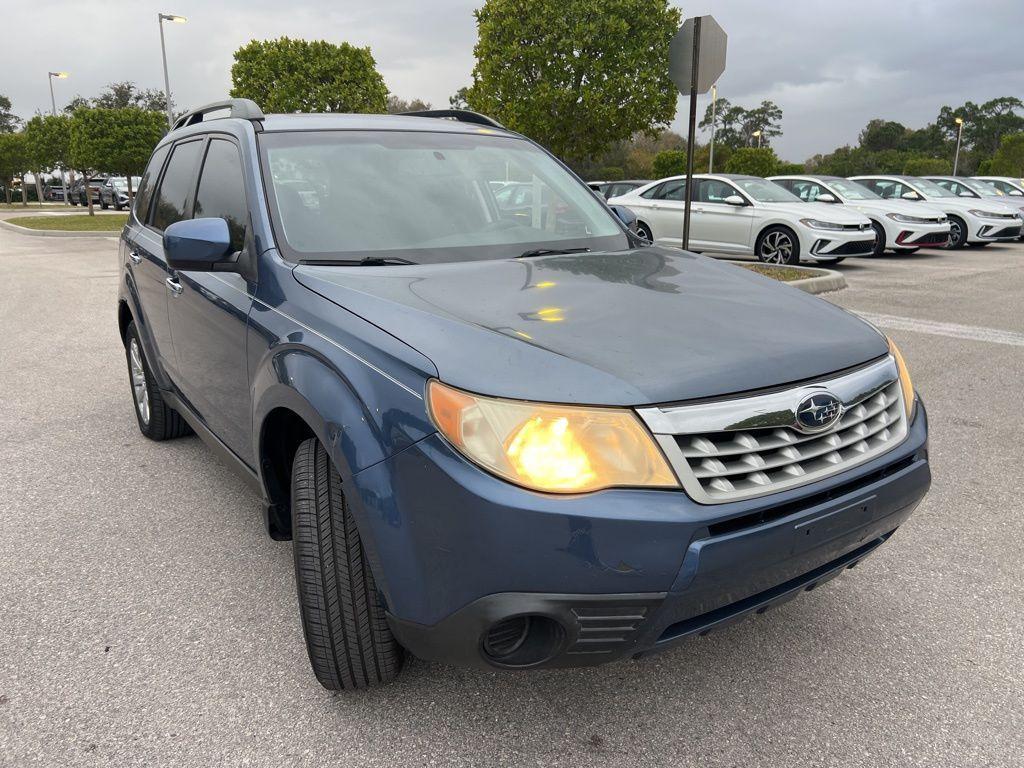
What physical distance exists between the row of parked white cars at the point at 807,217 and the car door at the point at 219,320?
7.77 meters

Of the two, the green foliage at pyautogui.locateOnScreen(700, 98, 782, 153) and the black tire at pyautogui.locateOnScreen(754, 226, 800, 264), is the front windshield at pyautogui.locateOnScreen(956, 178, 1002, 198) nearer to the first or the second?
the black tire at pyautogui.locateOnScreen(754, 226, 800, 264)

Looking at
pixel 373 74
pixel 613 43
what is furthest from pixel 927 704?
pixel 373 74

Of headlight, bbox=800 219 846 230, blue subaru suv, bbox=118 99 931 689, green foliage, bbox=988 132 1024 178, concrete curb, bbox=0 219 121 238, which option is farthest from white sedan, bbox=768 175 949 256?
green foliage, bbox=988 132 1024 178

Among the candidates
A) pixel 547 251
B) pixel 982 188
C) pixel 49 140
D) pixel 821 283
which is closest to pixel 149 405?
pixel 547 251

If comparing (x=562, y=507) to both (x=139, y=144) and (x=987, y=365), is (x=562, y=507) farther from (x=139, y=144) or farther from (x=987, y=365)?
(x=139, y=144)

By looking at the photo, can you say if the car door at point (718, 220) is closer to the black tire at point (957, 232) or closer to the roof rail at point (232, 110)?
the black tire at point (957, 232)

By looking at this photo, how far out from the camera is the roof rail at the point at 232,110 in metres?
3.17

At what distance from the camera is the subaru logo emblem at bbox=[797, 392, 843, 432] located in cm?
189

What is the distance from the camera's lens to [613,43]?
23281 millimetres

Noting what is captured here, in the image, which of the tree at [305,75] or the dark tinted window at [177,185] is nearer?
the dark tinted window at [177,185]

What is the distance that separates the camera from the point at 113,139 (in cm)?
2631

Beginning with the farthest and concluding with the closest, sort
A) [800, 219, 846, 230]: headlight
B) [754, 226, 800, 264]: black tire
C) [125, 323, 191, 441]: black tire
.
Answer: [754, 226, 800, 264]: black tire, [800, 219, 846, 230]: headlight, [125, 323, 191, 441]: black tire

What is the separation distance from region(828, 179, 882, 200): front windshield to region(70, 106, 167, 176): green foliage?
835 inches

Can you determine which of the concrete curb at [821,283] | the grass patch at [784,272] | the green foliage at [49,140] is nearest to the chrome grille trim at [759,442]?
the concrete curb at [821,283]
